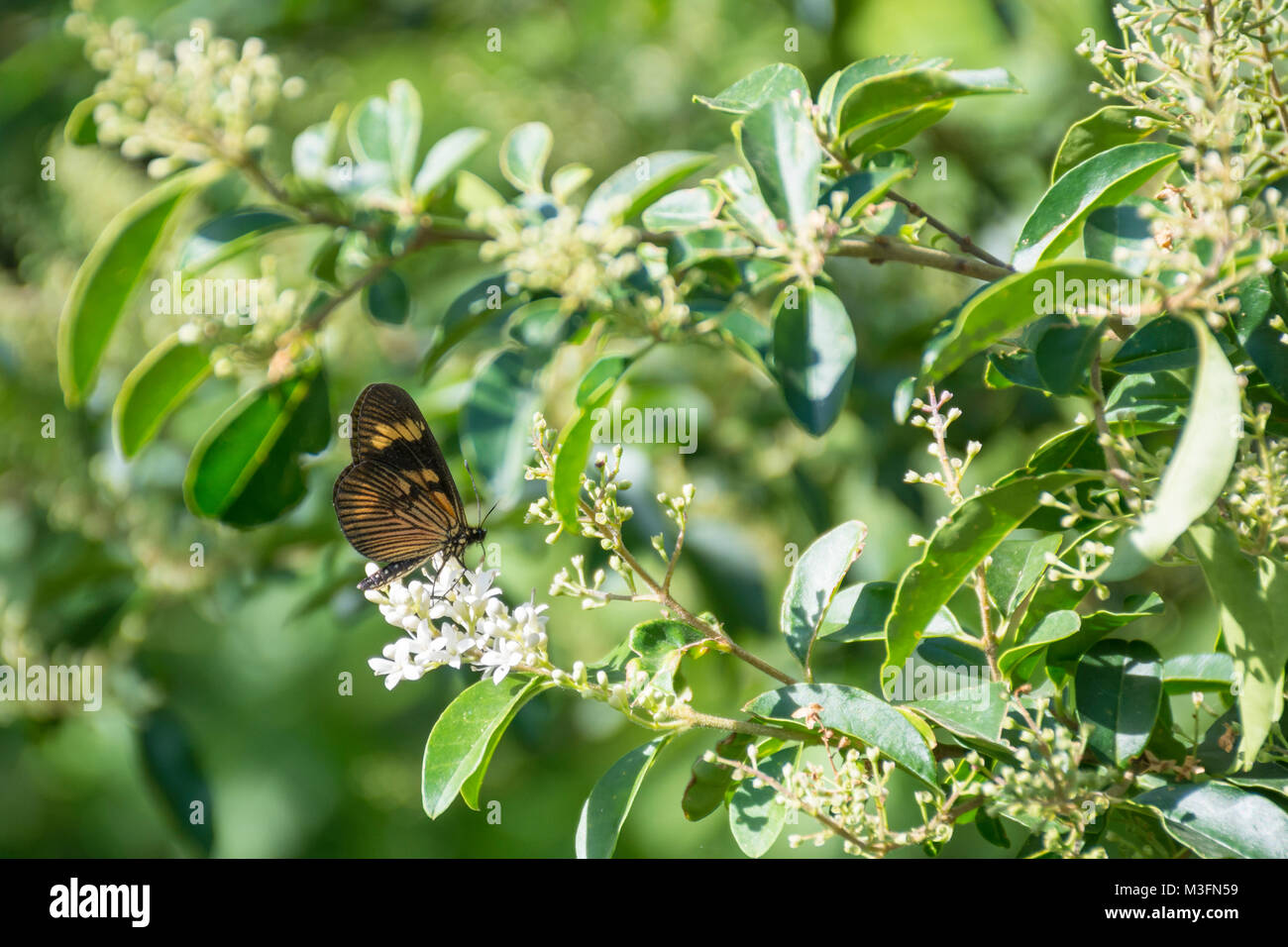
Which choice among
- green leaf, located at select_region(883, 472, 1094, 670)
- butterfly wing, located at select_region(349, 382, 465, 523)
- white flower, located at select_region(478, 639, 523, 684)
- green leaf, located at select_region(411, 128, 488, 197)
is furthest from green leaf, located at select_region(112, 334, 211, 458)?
green leaf, located at select_region(883, 472, 1094, 670)

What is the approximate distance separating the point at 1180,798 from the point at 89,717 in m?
1.87

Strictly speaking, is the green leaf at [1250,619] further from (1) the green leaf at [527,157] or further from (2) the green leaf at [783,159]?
(1) the green leaf at [527,157]

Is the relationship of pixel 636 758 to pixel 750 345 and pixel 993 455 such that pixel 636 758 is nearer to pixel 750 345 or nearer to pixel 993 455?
pixel 750 345

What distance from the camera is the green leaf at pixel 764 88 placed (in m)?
0.94

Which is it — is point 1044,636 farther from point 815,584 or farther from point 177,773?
point 177,773

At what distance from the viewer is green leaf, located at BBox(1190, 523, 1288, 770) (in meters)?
0.64

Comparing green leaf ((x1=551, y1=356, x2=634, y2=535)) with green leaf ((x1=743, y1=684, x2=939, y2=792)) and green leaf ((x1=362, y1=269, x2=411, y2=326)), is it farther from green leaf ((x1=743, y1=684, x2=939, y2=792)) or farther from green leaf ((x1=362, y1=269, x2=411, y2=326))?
green leaf ((x1=362, y1=269, x2=411, y2=326))

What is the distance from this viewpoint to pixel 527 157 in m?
1.14

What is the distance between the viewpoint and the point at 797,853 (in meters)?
2.21

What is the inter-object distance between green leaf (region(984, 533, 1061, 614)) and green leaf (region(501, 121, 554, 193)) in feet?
2.01

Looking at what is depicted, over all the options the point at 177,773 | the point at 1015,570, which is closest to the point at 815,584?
the point at 1015,570

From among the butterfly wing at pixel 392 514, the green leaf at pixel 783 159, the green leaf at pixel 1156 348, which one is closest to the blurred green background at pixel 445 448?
the butterfly wing at pixel 392 514

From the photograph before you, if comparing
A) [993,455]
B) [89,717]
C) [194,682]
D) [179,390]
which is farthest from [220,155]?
[194,682]
